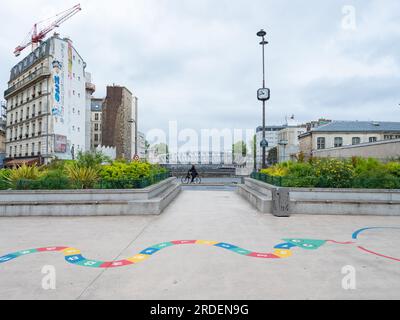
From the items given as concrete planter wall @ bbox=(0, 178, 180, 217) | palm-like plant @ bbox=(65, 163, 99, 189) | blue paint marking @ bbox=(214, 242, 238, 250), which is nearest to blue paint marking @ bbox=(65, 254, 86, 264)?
blue paint marking @ bbox=(214, 242, 238, 250)

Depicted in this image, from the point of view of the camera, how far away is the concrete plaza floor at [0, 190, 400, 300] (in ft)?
13.6

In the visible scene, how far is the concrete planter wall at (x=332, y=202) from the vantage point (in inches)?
419

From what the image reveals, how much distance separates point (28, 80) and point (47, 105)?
9.02 m

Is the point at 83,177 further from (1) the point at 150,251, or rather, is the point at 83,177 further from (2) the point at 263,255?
(2) the point at 263,255

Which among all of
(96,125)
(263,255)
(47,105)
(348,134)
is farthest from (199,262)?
(96,125)

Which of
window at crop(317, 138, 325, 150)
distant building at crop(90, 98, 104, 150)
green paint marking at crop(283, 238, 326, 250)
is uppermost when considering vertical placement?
distant building at crop(90, 98, 104, 150)

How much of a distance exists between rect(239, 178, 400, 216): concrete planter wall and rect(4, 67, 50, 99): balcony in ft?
145

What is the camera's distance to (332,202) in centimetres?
1090

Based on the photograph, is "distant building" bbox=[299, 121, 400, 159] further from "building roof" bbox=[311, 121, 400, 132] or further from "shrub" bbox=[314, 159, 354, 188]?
"shrub" bbox=[314, 159, 354, 188]

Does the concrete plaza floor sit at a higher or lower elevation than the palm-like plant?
lower

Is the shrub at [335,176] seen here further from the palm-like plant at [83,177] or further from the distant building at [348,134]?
the distant building at [348,134]
